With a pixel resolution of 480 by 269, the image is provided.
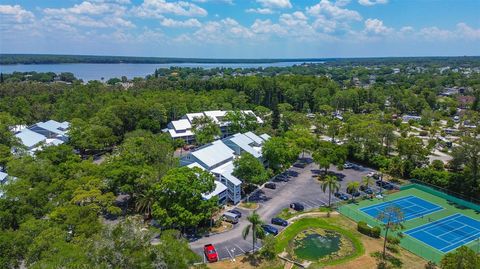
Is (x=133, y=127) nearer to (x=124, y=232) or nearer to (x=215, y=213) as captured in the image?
(x=215, y=213)

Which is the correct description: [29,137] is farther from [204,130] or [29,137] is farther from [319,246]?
[319,246]

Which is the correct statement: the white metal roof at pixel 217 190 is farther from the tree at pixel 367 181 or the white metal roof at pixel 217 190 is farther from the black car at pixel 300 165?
the tree at pixel 367 181

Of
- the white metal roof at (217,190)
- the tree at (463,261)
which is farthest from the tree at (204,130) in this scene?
the tree at (463,261)

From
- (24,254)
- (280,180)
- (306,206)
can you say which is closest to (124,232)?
(24,254)

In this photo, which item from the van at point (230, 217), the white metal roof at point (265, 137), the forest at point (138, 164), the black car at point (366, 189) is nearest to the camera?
the forest at point (138, 164)

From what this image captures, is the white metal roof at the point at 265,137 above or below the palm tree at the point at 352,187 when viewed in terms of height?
above

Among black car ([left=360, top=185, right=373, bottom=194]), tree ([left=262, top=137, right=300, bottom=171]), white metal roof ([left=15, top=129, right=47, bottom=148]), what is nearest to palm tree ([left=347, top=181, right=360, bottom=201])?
black car ([left=360, top=185, right=373, bottom=194])
